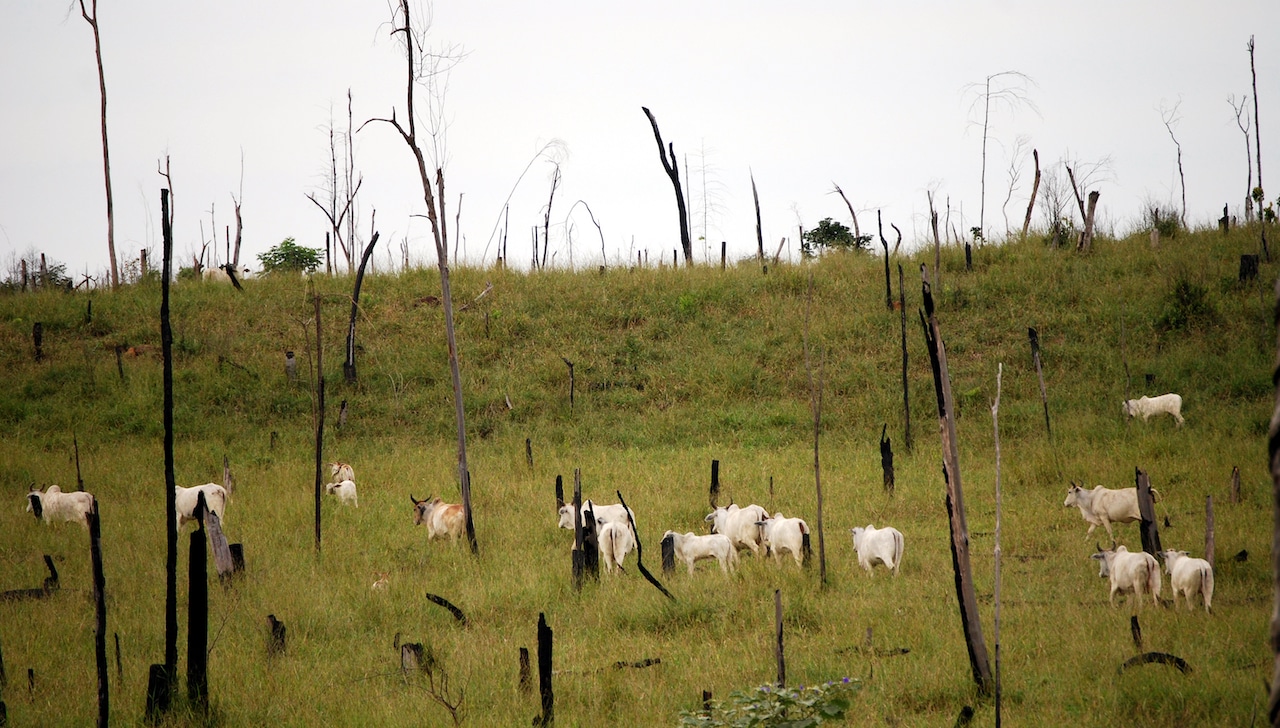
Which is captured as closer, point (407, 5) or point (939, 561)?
point (939, 561)

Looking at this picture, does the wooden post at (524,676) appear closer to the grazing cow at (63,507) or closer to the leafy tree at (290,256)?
the grazing cow at (63,507)

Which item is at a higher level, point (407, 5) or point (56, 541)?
point (407, 5)

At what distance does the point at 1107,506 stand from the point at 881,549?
360cm

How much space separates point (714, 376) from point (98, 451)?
1372 cm

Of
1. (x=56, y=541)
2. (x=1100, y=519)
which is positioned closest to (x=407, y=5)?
(x=56, y=541)

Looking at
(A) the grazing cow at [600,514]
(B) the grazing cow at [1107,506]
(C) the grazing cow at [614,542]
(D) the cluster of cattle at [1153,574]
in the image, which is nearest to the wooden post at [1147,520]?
(D) the cluster of cattle at [1153,574]

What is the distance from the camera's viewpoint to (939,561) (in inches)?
431

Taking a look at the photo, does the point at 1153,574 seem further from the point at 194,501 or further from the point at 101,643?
the point at 194,501

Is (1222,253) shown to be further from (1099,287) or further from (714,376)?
(714,376)

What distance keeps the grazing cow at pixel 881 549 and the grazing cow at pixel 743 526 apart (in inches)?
58.4

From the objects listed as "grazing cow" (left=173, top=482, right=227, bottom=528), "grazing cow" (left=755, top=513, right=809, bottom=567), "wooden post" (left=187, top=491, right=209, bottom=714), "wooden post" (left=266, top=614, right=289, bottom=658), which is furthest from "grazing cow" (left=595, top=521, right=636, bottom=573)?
"grazing cow" (left=173, top=482, right=227, bottom=528)

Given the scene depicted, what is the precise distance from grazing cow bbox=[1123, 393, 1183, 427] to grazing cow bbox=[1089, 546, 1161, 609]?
898 cm

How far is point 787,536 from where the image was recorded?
11.0 metres

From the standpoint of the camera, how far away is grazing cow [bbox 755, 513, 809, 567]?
10891 millimetres
